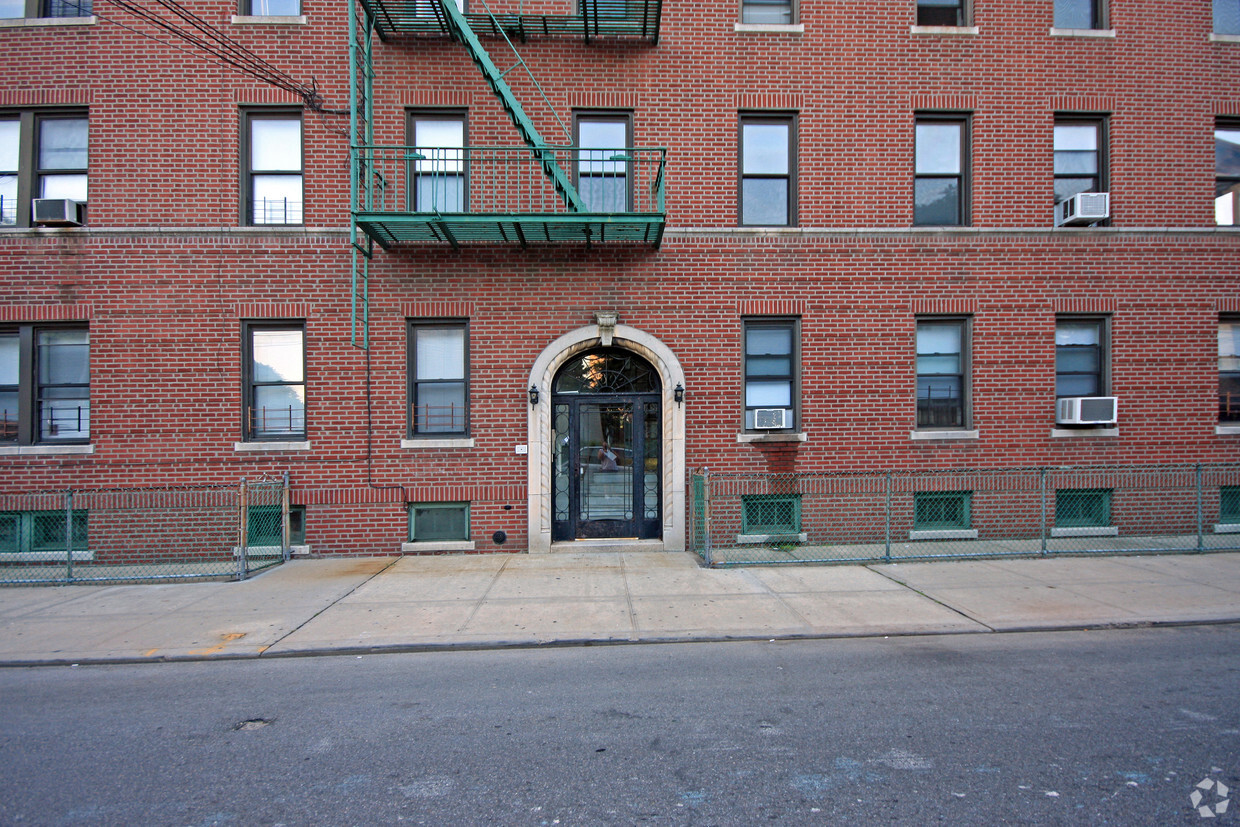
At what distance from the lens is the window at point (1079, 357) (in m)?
10.5

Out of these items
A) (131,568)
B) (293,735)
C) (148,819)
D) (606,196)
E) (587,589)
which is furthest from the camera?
(606,196)

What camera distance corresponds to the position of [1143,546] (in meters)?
9.52

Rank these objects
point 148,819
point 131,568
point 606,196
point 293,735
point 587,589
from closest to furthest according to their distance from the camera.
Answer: point 148,819
point 293,735
point 587,589
point 131,568
point 606,196

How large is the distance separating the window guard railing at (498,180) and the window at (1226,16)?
375 inches

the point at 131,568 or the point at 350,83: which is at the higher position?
the point at 350,83

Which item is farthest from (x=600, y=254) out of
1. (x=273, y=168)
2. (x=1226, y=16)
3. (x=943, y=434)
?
(x=1226, y=16)

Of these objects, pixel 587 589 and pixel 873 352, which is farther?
pixel 873 352

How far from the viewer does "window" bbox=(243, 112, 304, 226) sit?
32.6 ft

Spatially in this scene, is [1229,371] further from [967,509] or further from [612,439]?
[612,439]

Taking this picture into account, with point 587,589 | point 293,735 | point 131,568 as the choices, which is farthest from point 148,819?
point 131,568

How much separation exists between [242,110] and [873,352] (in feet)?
33.5

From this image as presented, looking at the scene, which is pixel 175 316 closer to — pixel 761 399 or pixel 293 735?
pixel 293 735

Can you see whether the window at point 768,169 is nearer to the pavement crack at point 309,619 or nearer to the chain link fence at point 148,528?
the pavement crack at point 309,619

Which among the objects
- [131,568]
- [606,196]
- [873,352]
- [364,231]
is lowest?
[131,568]
